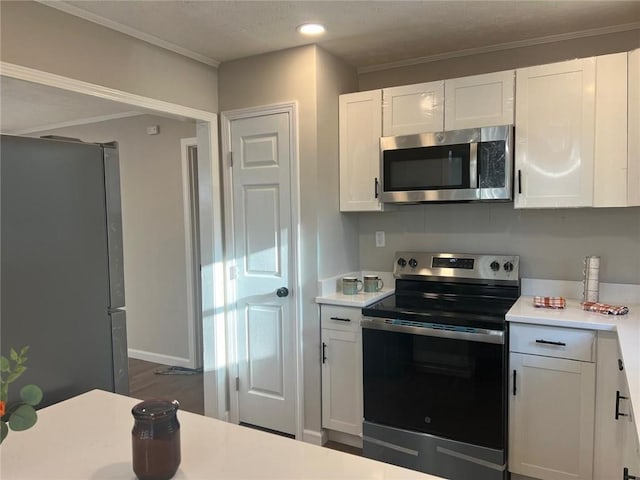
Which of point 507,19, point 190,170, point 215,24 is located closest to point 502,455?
point 507,19

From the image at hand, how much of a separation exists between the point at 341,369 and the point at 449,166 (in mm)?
1330

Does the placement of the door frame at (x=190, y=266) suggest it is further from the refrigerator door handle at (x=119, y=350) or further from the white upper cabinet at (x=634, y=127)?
the white upper cabinet at (x=634, y=127)

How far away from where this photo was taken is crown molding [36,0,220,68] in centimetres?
220

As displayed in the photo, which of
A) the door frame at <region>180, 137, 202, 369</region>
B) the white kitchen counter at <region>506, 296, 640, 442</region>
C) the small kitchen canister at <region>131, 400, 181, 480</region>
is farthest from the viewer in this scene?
the door frame at <region>180, 137, 202, 369</region>

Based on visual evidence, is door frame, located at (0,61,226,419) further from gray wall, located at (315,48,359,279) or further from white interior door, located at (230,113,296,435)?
gray wall, located at (315,48,359,279)

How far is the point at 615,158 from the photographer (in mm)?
2414

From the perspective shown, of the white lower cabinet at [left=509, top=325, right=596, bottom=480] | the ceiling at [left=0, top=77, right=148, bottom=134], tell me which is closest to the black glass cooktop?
the white lower cabinet at [left=509, top=325, right=596, bottom=480]

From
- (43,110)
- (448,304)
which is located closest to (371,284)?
(448,304)

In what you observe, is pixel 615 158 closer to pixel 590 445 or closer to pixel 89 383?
pixel 590 445

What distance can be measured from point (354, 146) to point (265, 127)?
22.3 inches

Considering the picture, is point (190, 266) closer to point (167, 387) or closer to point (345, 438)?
point (167, 387)

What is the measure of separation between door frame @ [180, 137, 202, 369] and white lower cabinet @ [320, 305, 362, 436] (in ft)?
6.07

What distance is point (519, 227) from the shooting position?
2.91m

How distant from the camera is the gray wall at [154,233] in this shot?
4430 millimetres
